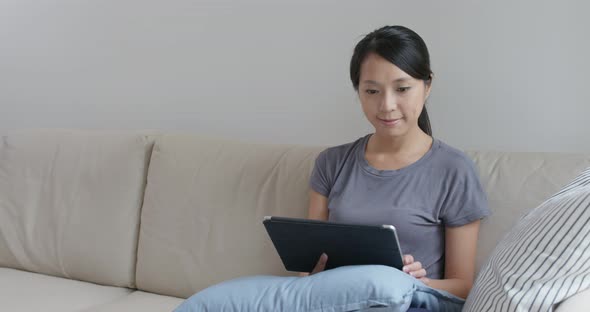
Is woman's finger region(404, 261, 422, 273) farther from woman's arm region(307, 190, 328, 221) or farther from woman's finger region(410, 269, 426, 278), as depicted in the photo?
woman's arm region(307, 190, 328, 221)

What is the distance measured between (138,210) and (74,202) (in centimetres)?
22

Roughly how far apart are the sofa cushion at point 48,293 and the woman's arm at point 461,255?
952 mm

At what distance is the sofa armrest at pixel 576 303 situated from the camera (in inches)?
38.0

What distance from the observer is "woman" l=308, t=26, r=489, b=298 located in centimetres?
151

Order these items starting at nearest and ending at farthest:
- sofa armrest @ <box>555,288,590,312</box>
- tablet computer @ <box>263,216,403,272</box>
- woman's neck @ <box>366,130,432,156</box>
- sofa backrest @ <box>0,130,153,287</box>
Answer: sofa armrest @ <box>555,288,590,312</box> → tablet computer @ <box>263,216,403,272</box> → woman's neck @ <box>366,130,432,156</box> → sofa backrest @ <box>0,130,153,287</box>

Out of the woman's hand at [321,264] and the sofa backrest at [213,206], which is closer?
the woman's hand at [321,264]

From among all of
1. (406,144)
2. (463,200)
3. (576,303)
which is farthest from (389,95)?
(576,303)

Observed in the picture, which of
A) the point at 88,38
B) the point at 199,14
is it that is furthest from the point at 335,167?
the point at 88,38

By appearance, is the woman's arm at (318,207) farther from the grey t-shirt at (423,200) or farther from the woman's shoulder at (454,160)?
the woman's shoulder at (454,160)

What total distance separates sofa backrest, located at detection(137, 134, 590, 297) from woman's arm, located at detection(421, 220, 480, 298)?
19 centimetres

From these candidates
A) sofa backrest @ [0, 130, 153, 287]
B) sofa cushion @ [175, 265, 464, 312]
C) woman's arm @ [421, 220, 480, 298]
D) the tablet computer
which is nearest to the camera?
sofa cushion @ [175, 265, 464, 312]

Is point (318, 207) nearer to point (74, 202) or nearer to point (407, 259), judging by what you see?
point (407, 259)

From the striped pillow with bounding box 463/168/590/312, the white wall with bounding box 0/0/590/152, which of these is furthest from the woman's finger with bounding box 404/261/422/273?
the white wall with bounding box 0/0/590/152

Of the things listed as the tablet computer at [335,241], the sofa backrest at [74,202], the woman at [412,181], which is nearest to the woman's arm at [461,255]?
the woman at [412,181]
